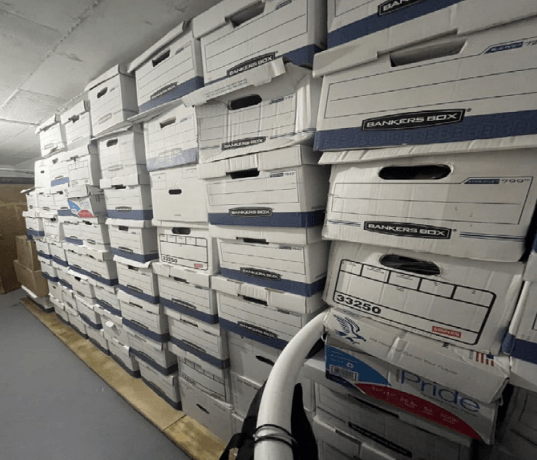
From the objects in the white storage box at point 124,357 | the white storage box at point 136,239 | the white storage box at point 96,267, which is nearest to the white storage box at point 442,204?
the white storage box at point 136,239

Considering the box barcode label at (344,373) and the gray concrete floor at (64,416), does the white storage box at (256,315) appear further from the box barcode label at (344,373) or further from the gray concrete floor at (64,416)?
the gray concrete floor at (64,416)

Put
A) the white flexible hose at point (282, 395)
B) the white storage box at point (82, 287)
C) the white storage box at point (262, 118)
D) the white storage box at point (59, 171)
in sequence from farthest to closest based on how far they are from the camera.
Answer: the white storage box at point (82, 287), the white storage box at point (59, 171), the white storage box at point (262, 118), the white flexible hose at point (282, 395)

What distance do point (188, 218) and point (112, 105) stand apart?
0.72 metres

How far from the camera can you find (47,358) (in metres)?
1.86

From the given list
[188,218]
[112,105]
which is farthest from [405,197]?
[112,105]

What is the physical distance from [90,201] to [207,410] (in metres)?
1.31

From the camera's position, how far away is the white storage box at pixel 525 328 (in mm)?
430

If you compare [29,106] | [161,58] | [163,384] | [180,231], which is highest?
A: [29,106]

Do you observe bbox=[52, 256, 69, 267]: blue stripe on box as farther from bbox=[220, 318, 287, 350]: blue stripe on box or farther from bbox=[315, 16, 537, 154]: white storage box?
bbox=[315, 16, 537, 154]: white storage box

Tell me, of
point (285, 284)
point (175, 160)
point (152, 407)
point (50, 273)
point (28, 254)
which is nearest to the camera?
point (285, 284)

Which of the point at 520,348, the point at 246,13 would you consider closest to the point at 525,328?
the point at 520,348

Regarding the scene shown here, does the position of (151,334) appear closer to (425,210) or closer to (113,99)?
(113,99)

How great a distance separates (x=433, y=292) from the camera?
0.53 meters

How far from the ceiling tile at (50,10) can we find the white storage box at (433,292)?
1.24 m
